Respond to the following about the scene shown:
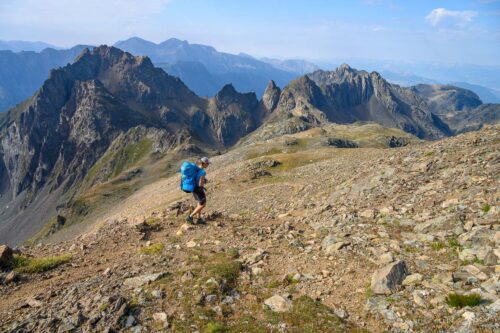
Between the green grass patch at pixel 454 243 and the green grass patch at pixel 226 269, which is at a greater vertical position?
the green grass patch at pixel 454 243

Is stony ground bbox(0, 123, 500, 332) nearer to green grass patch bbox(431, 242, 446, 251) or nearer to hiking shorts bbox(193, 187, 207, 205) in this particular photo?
green grass patch bbox(431, 242, 446, 251)

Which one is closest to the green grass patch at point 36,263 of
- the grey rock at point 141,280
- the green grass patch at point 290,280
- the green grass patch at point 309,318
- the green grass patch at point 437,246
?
the grey rock at point 141,280

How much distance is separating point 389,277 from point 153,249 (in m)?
10.1

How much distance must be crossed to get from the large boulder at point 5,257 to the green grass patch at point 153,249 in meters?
5.55

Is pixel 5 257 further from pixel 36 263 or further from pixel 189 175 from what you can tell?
pixel 189 175

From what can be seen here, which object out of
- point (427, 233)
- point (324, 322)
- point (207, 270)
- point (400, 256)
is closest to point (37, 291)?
point (207, 270)

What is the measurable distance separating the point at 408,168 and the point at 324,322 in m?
18.2

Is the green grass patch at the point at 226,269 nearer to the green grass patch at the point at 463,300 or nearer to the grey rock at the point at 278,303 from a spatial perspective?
the grey rock at the point at 278,303

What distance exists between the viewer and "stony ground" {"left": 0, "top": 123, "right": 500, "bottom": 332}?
1150 cm

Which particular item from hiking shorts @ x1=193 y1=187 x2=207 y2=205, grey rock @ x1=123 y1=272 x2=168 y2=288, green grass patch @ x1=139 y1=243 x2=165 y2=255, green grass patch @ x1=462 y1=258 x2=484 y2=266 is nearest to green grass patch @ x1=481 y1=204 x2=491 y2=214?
green grass patch @ x1=462 y1=258 x2=484 y2=266

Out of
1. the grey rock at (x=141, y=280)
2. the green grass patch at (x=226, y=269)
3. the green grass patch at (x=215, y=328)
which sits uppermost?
the green grass patch at (x=215, y=328)

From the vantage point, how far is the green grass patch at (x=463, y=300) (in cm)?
1098

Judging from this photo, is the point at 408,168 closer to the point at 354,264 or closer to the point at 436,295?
the point at 354,264

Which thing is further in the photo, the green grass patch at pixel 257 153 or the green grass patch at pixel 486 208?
the green grass patch at pixel 257 153
